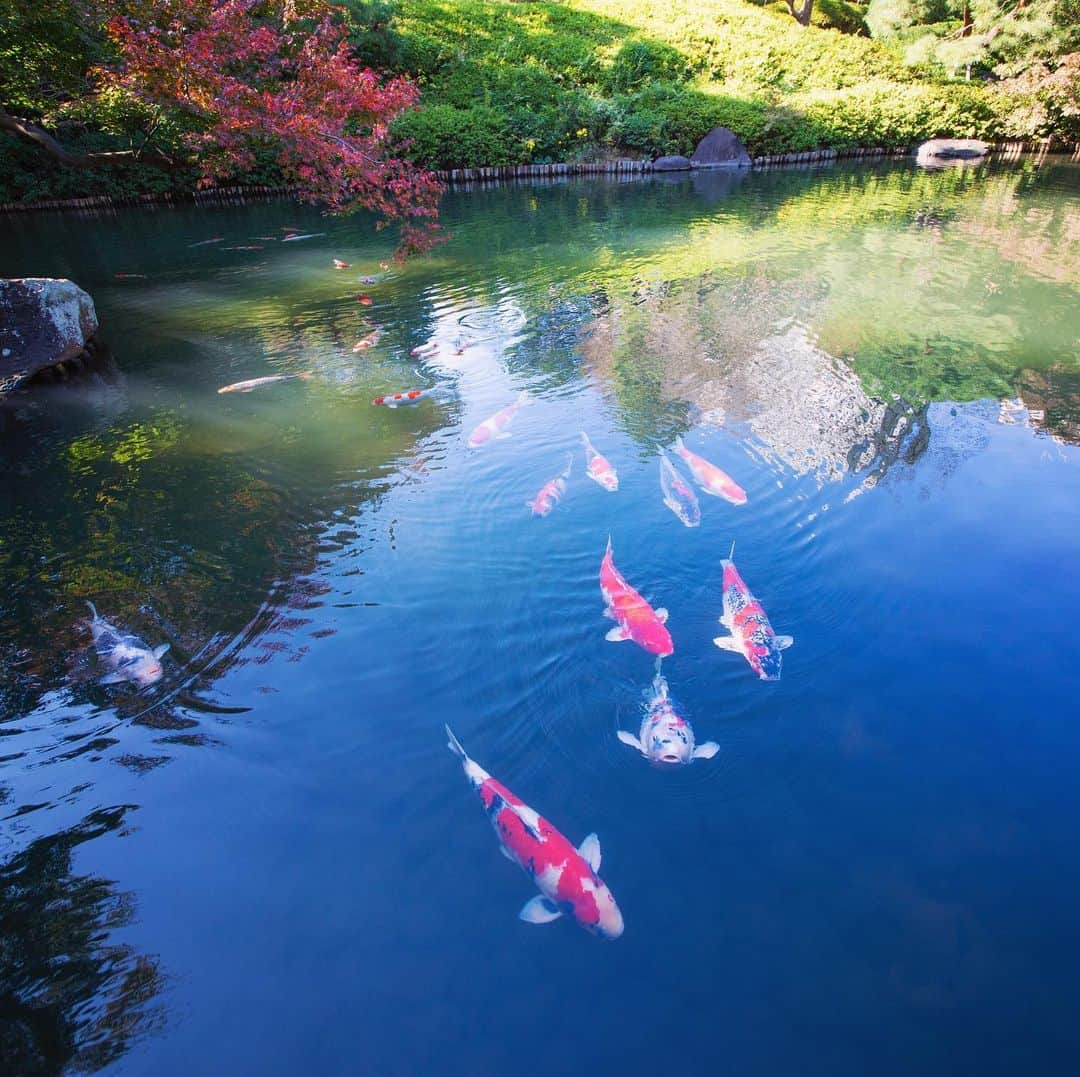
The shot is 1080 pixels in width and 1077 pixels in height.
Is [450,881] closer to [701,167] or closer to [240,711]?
[240,711]

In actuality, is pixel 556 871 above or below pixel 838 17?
below

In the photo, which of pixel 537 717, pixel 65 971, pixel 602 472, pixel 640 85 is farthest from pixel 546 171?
pixel 65 971

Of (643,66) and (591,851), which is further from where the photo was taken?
(643,66)

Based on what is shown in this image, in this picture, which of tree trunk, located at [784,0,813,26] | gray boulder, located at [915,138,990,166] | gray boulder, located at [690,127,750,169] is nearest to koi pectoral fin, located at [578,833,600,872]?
gray boulder, located at [690,127,750,169]

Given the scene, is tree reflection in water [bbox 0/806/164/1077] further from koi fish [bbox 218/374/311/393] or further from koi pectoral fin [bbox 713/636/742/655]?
koi fish [bbox 218/374/311/393]

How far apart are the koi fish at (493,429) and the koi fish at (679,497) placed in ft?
5.61

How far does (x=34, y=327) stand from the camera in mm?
8391

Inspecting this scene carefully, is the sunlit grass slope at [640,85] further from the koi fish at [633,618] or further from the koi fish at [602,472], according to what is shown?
the koi fish at [633,618]

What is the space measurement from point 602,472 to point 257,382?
15.8 feet

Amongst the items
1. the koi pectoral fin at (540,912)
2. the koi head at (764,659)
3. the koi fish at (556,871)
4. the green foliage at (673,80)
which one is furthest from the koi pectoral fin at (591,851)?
the green foliage at (673,80)

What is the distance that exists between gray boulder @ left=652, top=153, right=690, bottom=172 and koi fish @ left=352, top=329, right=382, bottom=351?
1920 centimetres

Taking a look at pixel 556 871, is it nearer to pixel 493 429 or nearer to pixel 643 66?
pixel 493 429

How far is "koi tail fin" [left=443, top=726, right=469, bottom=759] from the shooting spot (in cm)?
362

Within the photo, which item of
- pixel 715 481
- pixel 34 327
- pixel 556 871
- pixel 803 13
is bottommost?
pixel 556 871
